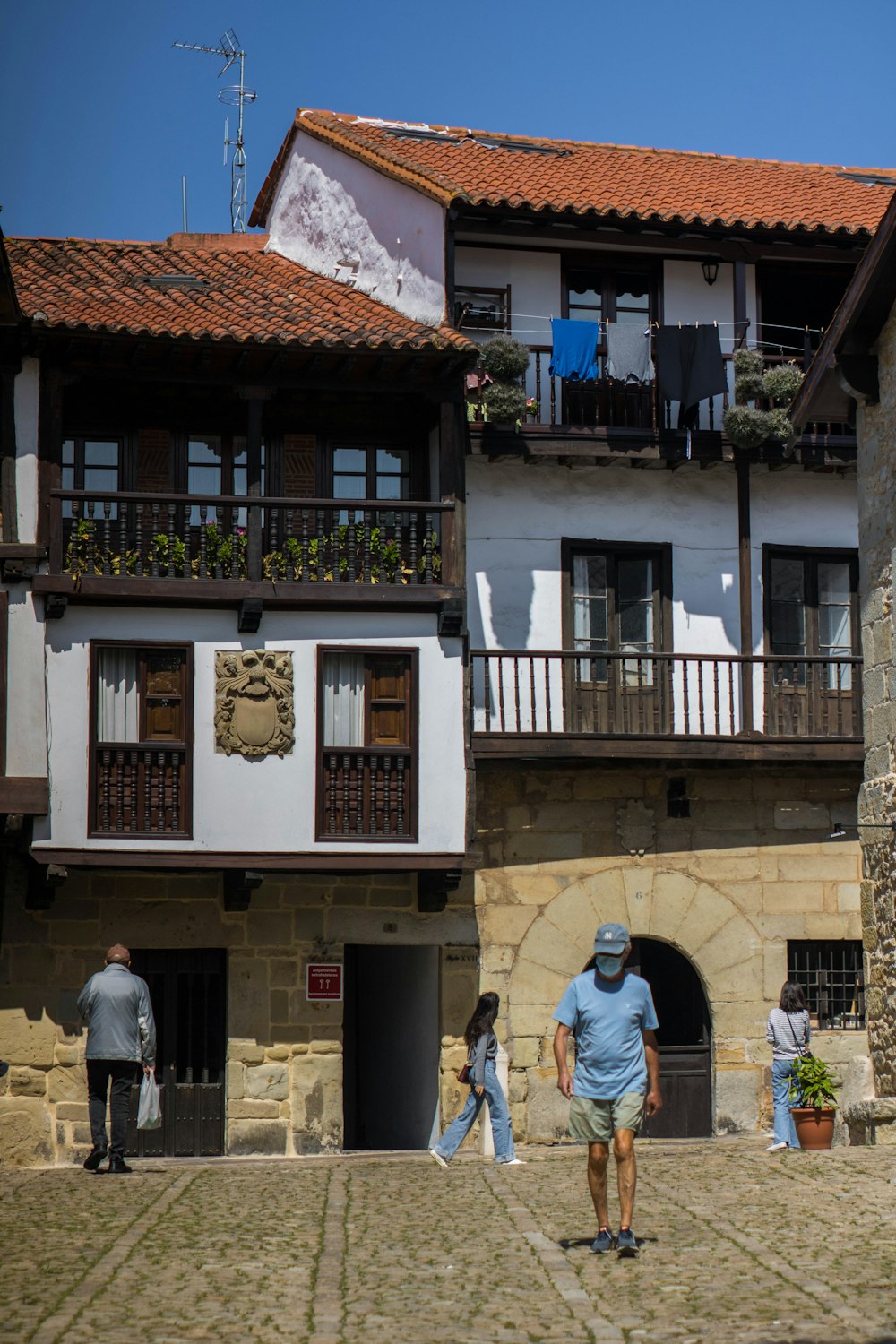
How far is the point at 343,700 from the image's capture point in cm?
2042

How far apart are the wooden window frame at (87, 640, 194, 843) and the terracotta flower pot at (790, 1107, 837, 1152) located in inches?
258

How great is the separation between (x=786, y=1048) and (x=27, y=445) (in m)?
9.21

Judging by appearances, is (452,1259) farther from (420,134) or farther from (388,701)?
(420,134)

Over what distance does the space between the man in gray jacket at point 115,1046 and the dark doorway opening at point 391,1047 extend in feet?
19.2

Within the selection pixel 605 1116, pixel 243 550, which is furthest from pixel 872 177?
pixel 605 1116

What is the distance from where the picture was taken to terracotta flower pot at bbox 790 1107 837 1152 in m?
16.7

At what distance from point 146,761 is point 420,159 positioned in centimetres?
828

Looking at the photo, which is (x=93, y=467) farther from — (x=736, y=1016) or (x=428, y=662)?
(x=736, y=1016)

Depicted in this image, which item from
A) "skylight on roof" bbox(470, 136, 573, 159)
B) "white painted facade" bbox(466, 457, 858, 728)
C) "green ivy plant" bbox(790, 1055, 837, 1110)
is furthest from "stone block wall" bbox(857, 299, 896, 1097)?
"skylight on roof" bbox(470, 136, 573, 159)

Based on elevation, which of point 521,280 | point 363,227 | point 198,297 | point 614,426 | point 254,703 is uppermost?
point 363,227

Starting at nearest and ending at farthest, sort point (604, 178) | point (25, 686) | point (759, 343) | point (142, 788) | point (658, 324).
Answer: point (25, 686) → point (142, 788) → point (658, 324) → point (759, 343) → point (604, 178)

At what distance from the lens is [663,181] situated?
24.4 m

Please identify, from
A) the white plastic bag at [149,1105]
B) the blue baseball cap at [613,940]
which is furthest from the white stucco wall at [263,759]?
the blue baseball cap at [613,940]

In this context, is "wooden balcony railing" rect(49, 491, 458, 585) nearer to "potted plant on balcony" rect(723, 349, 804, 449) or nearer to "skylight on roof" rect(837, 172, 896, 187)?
"potted plant on balcony" rect(723, 349, 804, 449)
